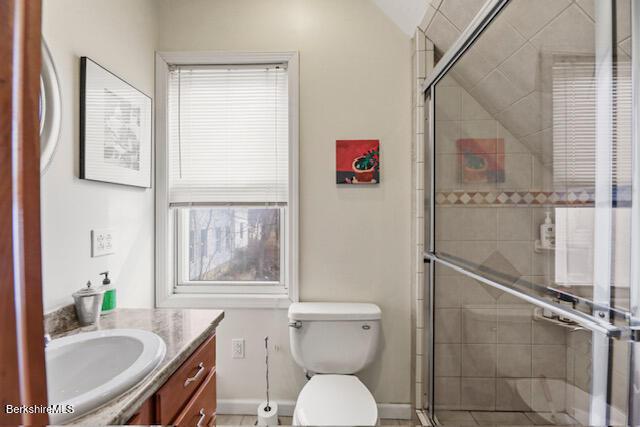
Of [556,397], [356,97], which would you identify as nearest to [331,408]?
[556,397]

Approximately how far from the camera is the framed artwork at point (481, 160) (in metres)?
0.95

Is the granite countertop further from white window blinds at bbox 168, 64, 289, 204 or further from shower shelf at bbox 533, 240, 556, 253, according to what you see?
shower shelf at bbox 533, 240, 556, 253

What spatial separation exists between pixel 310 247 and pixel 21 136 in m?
1.55

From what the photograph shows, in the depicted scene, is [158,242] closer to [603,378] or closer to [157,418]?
[157,418]

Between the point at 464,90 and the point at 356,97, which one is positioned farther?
the point at 356,97

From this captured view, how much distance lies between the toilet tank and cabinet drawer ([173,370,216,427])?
1.54 feet

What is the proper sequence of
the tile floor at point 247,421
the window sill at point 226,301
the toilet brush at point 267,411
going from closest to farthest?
the toilet brush at point 267,411
the tile floor at point 247,421
the window sill at point 226,301

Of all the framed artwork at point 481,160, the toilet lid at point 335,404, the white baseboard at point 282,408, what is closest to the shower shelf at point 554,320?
the framed artwork at point 481,160

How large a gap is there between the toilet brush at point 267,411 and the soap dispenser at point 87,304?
2.67 ft

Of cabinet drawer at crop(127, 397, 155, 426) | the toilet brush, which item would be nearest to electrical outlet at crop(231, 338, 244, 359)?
the toilet brush

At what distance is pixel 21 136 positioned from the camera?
0.63 feet

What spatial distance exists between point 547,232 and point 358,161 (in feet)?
3.50

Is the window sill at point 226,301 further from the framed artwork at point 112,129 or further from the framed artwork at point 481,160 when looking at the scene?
the framed artwork at point 481,160

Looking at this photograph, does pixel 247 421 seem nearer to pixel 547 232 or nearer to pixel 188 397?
pixel 188 397
